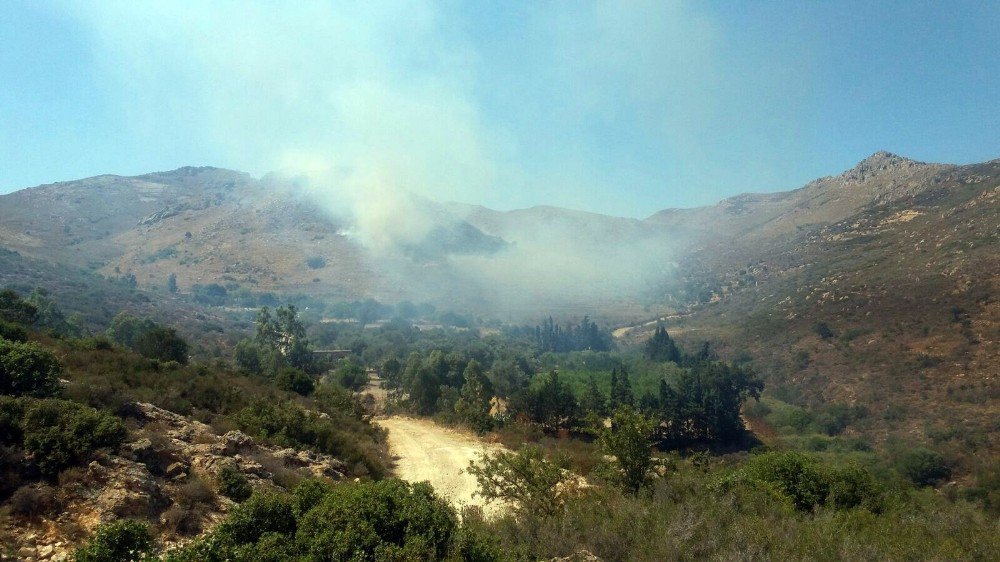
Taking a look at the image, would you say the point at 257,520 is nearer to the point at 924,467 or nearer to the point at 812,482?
the point at 812,482

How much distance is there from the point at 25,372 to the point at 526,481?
519 inches

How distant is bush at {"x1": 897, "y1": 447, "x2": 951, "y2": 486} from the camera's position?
117 ft

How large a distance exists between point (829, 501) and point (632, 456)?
5.50m

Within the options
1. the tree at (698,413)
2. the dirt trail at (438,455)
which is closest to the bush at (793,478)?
the dirt trail at (438,455)

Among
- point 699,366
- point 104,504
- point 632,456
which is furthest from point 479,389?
point 699,366

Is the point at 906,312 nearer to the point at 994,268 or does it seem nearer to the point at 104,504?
the point at 994,268

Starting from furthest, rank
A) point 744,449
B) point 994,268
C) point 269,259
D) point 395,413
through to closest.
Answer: point 269,259 < point 994,268 < point 744,449 < point 395,413

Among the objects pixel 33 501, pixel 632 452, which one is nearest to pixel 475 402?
pixel 632 452

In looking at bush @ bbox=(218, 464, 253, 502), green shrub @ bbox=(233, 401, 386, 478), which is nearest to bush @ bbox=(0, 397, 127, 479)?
bush @ bbox=(218, 464, 253, 502)

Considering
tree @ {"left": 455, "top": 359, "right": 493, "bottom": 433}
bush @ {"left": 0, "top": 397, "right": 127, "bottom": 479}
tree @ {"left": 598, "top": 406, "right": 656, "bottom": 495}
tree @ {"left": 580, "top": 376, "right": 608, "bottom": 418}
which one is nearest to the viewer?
bush @ {"left": 0, "top": 397, "right": 127, "bottom": 479}

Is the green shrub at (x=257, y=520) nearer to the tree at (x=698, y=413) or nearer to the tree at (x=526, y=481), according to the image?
the tree at (x=526, y=481)

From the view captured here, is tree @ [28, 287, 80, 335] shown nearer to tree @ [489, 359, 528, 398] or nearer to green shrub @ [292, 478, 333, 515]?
tree @ [489, 359, 528, 398]

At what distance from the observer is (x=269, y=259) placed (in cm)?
17325

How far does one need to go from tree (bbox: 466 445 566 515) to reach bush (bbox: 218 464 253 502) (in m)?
5.78
